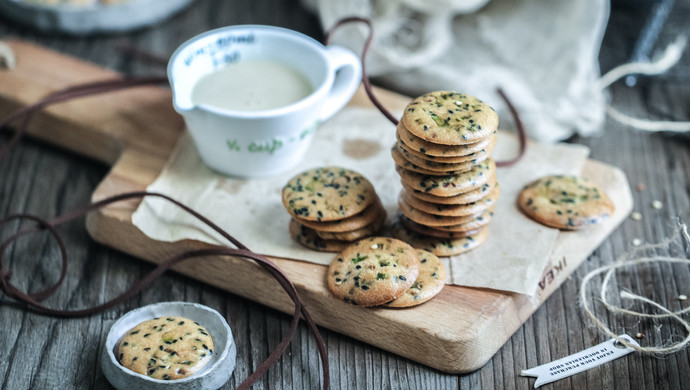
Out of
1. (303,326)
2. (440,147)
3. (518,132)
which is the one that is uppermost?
(440,147)

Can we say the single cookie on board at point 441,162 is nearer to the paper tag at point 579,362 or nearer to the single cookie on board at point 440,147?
the single cookie on board at point 440,147

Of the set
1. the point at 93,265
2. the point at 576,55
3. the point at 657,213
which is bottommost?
the point at 93,265

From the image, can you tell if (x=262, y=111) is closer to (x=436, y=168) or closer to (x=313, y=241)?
Result: (x=313, y=241)

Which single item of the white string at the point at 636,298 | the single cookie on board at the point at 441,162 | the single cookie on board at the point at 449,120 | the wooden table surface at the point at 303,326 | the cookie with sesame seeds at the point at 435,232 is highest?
the single cookie on board at the point at 449,120

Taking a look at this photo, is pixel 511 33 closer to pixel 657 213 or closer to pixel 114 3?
pixel 657 213

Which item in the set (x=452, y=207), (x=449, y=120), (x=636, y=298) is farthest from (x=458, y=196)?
(x=636, y=298)

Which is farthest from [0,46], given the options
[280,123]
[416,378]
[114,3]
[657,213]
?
[657,213]

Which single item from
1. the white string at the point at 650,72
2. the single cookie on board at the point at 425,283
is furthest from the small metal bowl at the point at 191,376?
the white string at the point at 650,72
